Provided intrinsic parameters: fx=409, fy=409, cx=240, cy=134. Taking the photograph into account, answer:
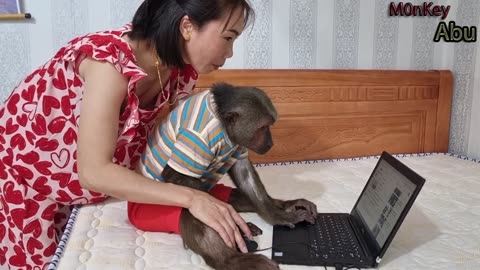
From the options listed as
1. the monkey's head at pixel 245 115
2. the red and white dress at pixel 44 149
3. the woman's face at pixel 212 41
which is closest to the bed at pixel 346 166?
the red and white dress at pixel 44 149

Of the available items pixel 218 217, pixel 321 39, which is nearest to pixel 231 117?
pixel 218 217

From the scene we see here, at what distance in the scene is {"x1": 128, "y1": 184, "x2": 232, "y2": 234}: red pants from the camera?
96cm

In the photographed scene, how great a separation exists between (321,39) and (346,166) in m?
0.59

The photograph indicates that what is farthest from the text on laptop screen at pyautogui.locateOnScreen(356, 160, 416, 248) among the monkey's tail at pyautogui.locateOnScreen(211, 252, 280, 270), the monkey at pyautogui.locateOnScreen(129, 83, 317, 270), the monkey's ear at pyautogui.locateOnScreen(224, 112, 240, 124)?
the monkey's ear at pyautogui.locateOnScreen(224, 112, 240, 124)

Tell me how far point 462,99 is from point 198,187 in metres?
1.62

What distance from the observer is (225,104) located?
1.01m

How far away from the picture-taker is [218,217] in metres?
0.89

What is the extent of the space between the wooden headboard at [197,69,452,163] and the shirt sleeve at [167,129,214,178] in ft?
2.44

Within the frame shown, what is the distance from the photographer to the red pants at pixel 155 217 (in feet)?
3.16

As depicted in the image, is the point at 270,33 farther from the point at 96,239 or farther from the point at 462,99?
the point at 96,239

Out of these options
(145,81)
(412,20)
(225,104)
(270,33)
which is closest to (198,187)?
(225,104)

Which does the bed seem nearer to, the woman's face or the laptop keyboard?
the laptop keyboard

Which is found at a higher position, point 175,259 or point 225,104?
point 225,104

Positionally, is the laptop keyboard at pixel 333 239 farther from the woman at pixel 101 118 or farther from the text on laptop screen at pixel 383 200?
the woman at pixel 101 118
